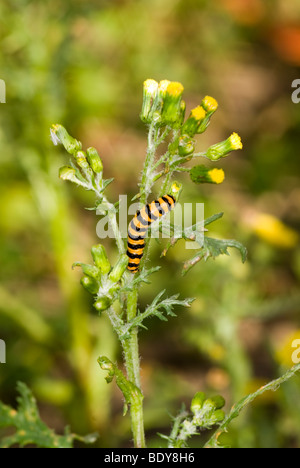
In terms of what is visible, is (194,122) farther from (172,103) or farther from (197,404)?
(197,404)

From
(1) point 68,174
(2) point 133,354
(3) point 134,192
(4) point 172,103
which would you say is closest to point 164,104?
(4) point 172,103

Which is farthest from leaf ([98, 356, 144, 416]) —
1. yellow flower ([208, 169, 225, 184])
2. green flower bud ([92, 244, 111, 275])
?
yellow flower ([208, 169, 225, 184])

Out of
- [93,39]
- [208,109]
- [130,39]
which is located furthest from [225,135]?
[208,109]

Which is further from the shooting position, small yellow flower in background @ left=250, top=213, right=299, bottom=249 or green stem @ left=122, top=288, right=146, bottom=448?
small yellow flower in background @ left=250, top=213, right=299, bottom=249

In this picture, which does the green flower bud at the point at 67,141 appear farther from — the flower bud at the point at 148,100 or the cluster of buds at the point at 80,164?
the flower bud at the point at 148,100

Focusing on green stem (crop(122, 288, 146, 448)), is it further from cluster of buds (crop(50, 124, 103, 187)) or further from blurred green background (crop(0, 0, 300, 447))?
blurred green background (crop(0, 0, 300, 447))

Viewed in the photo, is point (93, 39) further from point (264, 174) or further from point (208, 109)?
point (208, 109)
